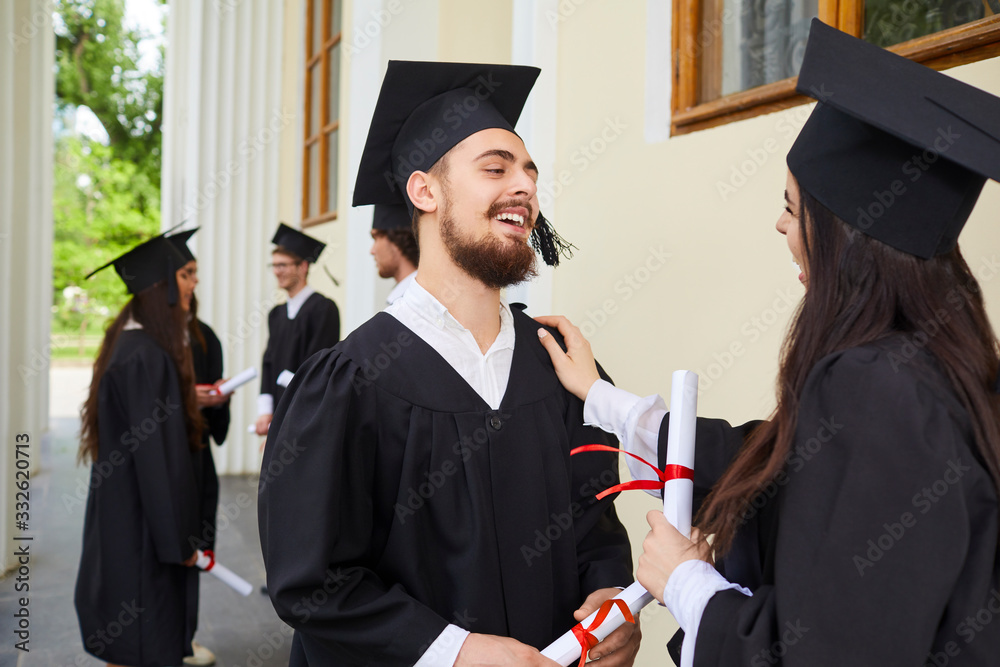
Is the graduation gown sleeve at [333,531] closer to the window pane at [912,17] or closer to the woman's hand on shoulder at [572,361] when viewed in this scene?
the woman's hand on shoulder at [572,361]

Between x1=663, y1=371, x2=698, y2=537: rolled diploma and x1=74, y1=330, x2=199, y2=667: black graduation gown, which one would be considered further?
x1=74, y1=330, x2=199, y2=667: black graduation gown

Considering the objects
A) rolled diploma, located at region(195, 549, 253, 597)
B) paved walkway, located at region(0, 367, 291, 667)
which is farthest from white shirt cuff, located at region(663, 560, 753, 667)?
paved walkway, located at region(0, 367, 291, 667)

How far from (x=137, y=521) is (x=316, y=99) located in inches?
237

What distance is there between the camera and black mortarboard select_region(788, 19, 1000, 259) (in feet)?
3.50

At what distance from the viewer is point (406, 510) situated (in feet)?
5.32

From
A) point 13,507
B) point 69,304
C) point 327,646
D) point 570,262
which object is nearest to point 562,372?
point 327,646

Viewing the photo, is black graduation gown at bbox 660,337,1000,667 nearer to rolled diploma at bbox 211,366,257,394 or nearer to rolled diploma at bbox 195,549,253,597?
rolled diploma at bbox 195,549,253,597

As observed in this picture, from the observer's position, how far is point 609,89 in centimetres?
309

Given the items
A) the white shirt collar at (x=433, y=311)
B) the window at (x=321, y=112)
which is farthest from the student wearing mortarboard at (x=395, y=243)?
the window at (x=321, y=112)

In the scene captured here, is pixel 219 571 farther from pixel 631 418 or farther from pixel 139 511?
pixel 631 418

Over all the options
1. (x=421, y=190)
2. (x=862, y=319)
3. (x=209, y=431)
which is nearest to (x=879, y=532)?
(x=862, y=319)

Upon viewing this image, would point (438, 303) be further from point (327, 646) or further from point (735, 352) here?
point (735, 352)

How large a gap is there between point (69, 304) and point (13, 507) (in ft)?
63.2

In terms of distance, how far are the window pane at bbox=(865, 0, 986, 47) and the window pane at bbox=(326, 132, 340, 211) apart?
20.5ft
